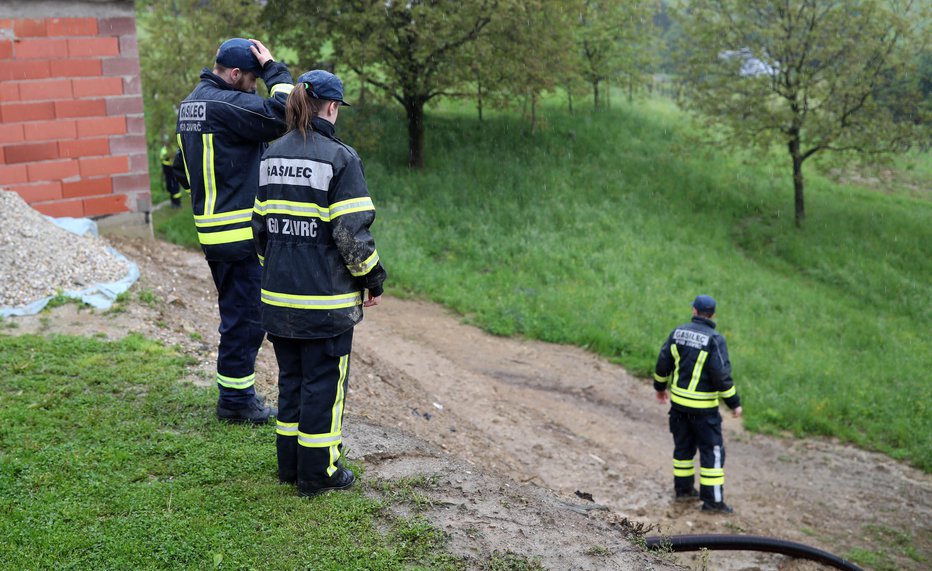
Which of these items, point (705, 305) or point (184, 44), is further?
point (184, 44)

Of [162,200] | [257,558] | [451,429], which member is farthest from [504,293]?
[257,558]

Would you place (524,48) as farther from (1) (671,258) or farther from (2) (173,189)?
(2) (173,189)

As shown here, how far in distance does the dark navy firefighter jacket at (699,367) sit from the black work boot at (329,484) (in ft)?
13.9

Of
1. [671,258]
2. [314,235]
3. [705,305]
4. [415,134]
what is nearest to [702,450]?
[705,305]

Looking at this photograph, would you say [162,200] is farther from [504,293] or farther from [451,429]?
[451,429]

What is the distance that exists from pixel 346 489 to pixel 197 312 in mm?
4719

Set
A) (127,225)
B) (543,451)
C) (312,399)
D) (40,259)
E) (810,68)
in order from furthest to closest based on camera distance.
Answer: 1. (810,68)
2. (127,225)
3. (543,451)
4. (40,259)
5. (312,399)

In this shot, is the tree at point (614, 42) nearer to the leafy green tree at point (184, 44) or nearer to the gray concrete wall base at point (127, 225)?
the leafy green tree at point (184, 44)

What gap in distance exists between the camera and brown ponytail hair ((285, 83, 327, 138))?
4.21m

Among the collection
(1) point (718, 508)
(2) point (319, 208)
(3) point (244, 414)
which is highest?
(2) point (319, 208)

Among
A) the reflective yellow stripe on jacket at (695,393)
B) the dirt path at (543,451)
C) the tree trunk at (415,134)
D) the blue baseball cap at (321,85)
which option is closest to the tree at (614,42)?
the tree trunk at (415,134)

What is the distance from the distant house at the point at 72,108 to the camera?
33.0 feet

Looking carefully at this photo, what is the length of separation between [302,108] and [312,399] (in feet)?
5.06

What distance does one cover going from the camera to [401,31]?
16328 mm
